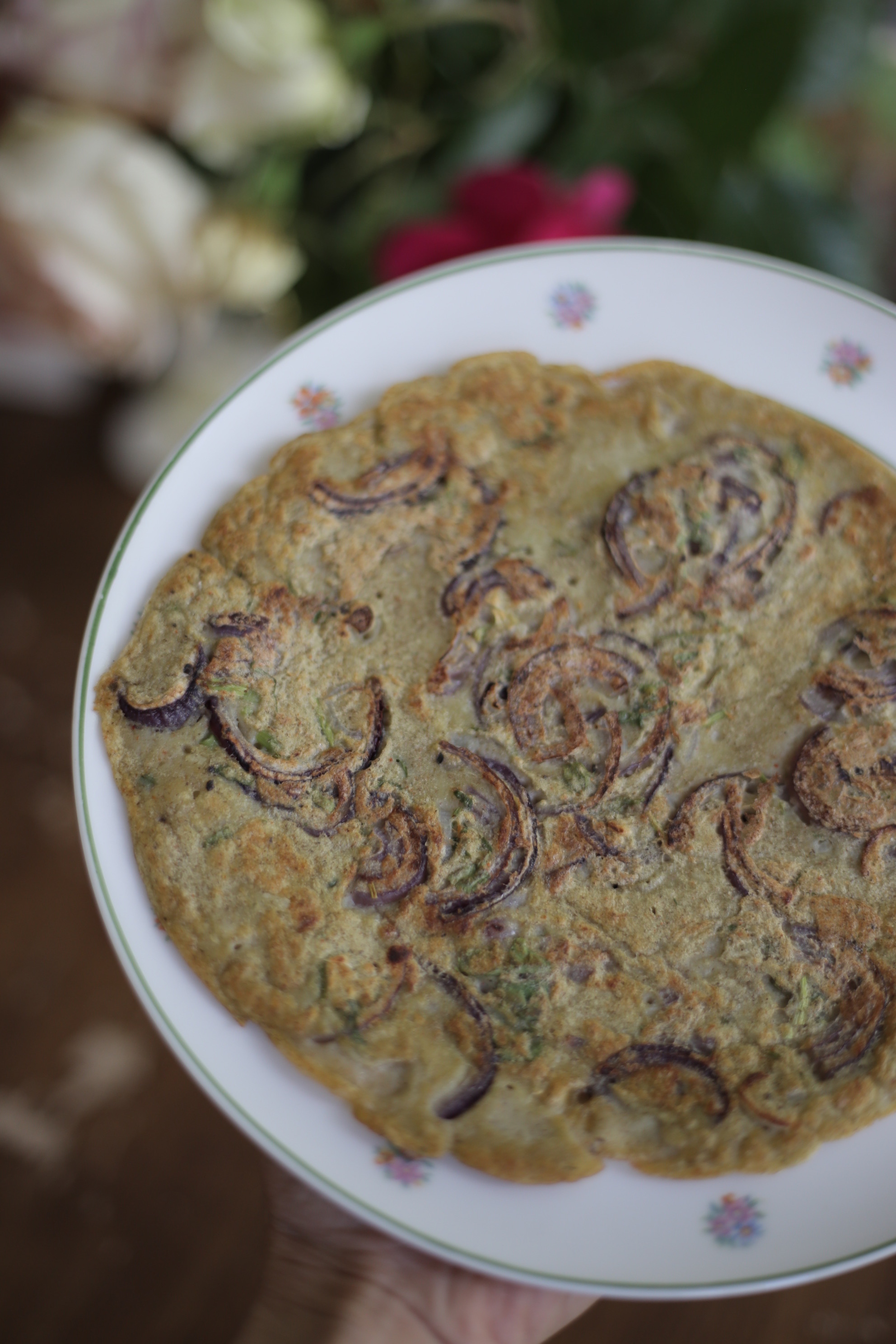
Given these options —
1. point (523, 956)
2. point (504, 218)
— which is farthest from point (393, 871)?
point (504, 218)

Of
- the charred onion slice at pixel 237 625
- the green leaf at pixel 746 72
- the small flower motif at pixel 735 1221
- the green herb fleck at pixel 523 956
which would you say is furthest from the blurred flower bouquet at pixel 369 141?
the small flower motif at pixel 735 1221

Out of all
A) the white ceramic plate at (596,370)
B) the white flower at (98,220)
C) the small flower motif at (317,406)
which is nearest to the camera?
the white ceramic plate at (596,370)

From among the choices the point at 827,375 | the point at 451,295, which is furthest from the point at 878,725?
the point at 451,295

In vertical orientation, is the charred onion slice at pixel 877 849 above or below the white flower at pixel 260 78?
below

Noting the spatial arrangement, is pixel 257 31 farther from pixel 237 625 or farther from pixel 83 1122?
pixel 83 1122

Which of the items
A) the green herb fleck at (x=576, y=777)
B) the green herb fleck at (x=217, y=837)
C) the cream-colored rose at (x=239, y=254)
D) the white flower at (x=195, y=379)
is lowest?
the green herb fleck at (x=217, y=837)

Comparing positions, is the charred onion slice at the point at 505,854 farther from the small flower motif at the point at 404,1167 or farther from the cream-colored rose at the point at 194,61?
the cream-colored rose at the point at 194,61
